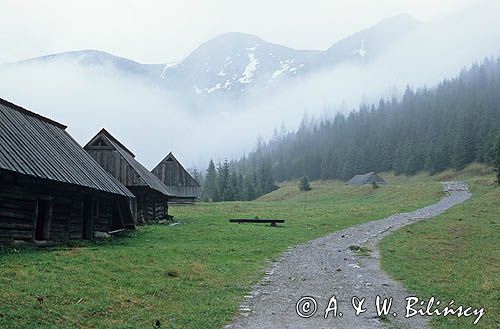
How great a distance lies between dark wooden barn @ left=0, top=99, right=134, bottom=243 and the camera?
2206cm

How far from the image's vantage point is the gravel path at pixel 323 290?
1204 cm

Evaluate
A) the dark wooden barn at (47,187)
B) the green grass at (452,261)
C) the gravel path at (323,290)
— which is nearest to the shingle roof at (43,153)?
the dark wooden barn at (47,187)

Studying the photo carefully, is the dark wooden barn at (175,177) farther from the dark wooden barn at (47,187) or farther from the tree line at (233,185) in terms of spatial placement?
the tree line at (233,185)

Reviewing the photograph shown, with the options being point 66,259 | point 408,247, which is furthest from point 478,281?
point 66,259

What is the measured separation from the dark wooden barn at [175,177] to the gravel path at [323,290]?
160 feet

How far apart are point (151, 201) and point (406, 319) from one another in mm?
38753

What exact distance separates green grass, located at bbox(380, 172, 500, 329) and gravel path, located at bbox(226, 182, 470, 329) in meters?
0.80

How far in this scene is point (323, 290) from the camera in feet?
53.4

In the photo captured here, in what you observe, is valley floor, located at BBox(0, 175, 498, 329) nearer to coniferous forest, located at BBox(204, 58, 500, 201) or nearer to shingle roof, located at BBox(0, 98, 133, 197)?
shingle roof, located at BBox(0, 98, 133, 197)

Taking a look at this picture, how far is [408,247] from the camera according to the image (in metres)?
28.5

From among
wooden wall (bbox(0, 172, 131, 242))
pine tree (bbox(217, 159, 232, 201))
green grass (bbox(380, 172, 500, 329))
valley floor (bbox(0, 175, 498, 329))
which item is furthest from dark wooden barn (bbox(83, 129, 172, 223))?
pine tree (bbox(217, 159, 232, 201))

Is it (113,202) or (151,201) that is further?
(151,201)

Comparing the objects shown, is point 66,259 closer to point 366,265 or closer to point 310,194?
point 366,265

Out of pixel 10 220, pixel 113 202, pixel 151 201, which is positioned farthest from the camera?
pixel 151 201
